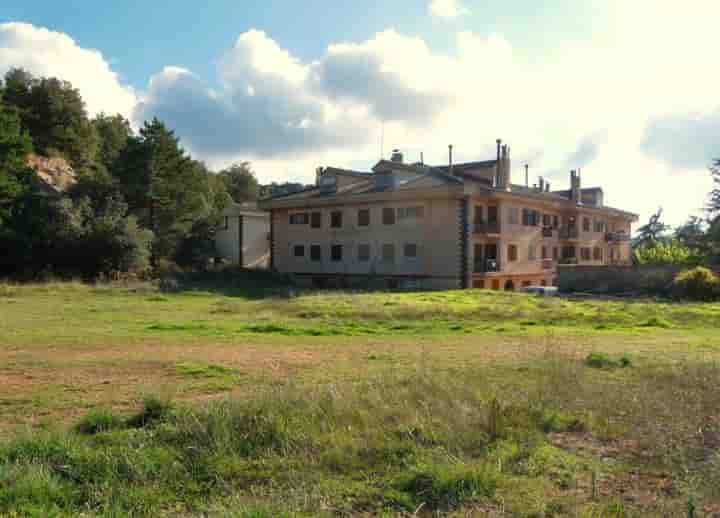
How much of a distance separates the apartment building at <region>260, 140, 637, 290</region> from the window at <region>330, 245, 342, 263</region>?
8 centimetres

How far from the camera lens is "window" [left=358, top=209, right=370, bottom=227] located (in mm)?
45959

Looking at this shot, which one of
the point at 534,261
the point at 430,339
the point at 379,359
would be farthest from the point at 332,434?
the point at 534,261

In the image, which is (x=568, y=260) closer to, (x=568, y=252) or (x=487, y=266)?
(x=568, y=252)

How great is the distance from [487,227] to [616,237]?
2809 centimetres

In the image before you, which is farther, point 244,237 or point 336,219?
point 244,237

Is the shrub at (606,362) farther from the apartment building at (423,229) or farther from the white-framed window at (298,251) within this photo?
the white-framed window at (298,251)

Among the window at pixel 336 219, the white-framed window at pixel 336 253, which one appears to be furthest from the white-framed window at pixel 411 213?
the white-framed window at pixel 336 253

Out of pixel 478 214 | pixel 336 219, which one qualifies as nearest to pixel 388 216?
pixel 336 219

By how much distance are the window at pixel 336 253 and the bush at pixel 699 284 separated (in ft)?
78.8

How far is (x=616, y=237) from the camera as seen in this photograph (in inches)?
2530

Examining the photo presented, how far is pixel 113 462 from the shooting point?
5910 millimetres

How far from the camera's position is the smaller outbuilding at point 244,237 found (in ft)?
186

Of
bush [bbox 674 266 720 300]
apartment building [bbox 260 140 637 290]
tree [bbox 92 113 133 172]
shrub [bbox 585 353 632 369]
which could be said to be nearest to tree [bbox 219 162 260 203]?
tree [bbox 92 113 133 172]

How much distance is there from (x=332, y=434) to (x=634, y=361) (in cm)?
773
